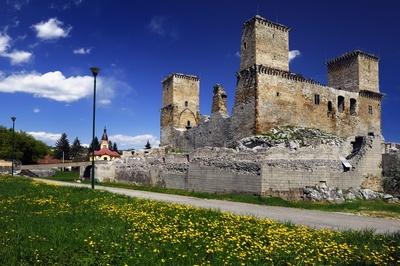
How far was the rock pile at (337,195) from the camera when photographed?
21.6 meters

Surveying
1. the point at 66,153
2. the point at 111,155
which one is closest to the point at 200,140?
the point at 111,155

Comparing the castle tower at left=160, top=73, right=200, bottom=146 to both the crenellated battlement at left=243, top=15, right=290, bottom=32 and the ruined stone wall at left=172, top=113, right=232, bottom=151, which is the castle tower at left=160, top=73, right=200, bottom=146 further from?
the crenellated battlement at left=243, top=15, right=290, bottom=32

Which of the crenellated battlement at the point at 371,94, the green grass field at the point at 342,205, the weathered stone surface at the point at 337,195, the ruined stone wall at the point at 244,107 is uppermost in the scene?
the crenellated battlement at the point at 371,94

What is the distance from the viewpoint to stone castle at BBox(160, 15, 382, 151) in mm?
34344

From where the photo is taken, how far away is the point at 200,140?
4438cm

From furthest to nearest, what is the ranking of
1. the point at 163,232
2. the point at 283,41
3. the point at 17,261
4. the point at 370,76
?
the point at 370,76 < the point at 283,41 < the point at 163,232 < the point at 17,261

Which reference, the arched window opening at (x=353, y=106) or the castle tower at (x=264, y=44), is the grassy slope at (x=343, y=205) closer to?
the castle tower at (x=264, y=44)

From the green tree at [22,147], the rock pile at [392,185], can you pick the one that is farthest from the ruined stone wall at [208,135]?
the green tree at [22,147]

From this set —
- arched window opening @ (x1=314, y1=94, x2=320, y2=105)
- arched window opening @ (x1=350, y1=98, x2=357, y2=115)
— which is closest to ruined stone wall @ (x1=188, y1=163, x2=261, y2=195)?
arched window opening @ (x1=314, y1=94, x2=320, y2=105)

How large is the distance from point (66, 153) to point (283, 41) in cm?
8878

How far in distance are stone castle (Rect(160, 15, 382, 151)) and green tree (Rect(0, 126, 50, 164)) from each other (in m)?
39.1

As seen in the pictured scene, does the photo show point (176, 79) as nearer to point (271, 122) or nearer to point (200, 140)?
point (200, 140)

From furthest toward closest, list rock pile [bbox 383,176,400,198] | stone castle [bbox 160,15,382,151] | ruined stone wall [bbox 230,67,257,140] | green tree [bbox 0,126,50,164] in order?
green tree [bbox 0,126,50,164], stone castle [bbox 160,15,382,151], ruined stone wall [bbox 230,67,257,140], rock pile [bbox 383,176,400,198]

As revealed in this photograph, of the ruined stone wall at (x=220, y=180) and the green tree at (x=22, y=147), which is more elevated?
the green tree at (x=22, y=147)
